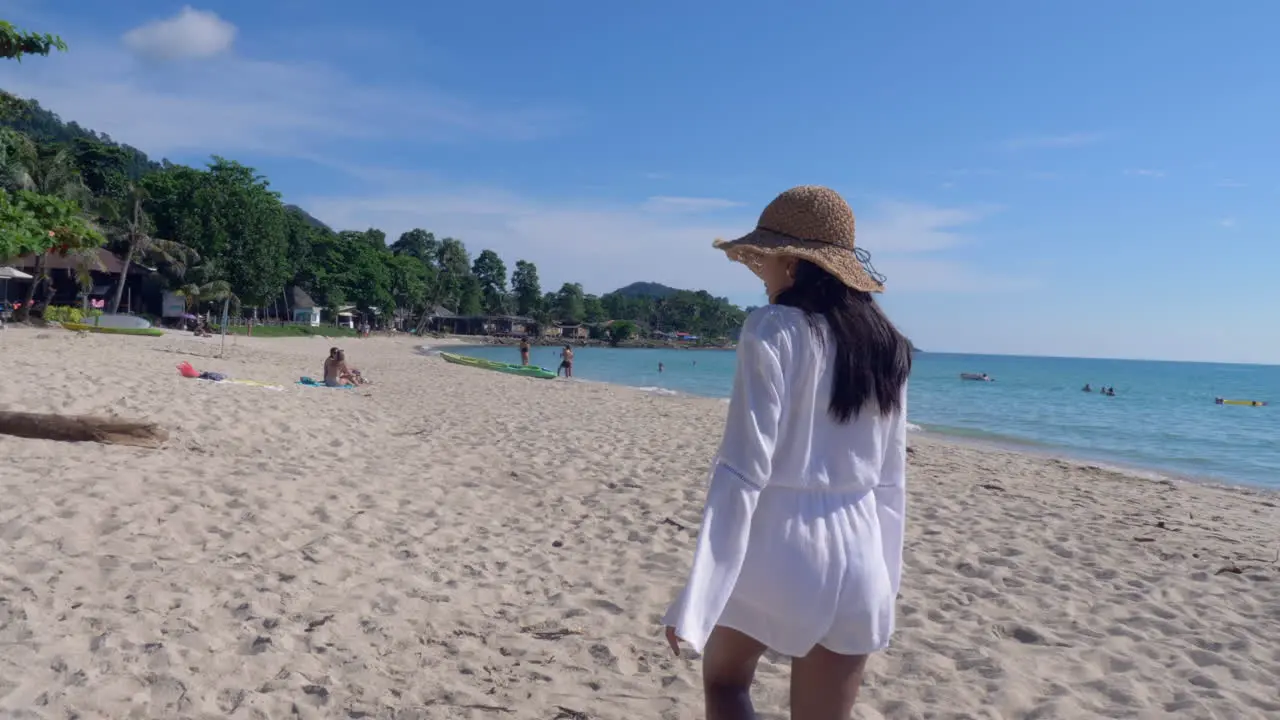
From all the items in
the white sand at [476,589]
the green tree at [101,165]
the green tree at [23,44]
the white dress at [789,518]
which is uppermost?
the green tree at [101,165]

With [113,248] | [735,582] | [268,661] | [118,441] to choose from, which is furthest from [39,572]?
[113,248]

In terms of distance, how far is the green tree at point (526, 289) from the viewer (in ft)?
379

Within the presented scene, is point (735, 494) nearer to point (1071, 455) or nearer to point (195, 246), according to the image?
point (1071, 455)

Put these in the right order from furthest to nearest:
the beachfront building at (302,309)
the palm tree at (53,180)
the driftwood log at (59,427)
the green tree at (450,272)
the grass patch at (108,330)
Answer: the green tree at (450,272), the beachfront building at (302,309), the palm tree at (53,180), the grass patch at (108,330), the driftwood log at (59,427)

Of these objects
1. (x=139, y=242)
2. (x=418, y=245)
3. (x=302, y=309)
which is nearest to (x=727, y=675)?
(x=139, y=242)

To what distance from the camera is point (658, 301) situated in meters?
142

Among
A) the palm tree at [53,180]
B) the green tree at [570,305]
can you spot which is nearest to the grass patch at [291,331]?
the palm tree at [53,180]

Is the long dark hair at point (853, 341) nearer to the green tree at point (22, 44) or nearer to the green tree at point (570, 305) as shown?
the green tree at point (22, 44)

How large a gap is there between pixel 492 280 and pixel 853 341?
11448cm

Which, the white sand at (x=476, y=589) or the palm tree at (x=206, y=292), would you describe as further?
the palm tree at (x=206, y=292)

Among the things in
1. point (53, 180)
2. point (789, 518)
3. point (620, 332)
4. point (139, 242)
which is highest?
point (53, 180)

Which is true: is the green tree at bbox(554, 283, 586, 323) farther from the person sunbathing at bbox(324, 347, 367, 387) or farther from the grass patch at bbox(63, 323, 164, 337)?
the person sunbathing at bbox(324, 347, 367, 387)

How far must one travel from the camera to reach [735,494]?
1.67m

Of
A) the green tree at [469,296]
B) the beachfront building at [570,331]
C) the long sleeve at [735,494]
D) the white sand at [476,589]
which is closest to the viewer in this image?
the long sleeve at [735,494]
